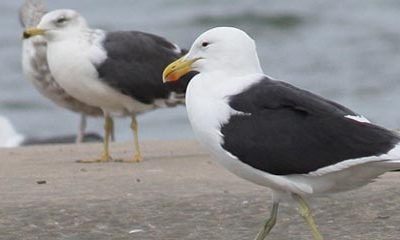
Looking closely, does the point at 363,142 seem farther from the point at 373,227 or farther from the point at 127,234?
the point at 127,234

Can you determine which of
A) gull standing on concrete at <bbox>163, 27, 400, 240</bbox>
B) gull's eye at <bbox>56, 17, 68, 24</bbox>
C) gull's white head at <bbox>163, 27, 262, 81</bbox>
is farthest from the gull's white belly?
gull standing on concrete at <bbox>163, 27, 400, 240</bbox>

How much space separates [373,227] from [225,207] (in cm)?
84

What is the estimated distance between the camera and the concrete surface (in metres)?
7.02

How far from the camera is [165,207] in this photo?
7.52 m

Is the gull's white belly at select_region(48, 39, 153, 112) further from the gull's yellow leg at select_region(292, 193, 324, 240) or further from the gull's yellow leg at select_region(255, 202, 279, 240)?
the gull's yellow leg at select_region(292, 193, 324, 240)

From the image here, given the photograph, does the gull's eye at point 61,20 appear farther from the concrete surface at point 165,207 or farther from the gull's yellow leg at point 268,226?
the gull's yellow leg at point 268,226

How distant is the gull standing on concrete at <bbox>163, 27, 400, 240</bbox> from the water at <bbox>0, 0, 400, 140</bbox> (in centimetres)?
868

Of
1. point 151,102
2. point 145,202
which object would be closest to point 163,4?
point 151,102

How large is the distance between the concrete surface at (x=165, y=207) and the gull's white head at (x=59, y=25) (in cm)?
138

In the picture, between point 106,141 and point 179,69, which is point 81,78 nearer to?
point 106,141

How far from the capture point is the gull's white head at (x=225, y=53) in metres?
6.45

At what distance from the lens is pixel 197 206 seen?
7.53 meters

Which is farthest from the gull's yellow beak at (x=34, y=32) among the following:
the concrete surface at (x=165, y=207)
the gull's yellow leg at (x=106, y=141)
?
the concrete surface at (x=165, y=207)

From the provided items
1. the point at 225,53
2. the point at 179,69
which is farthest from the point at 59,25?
the point at 225,53
